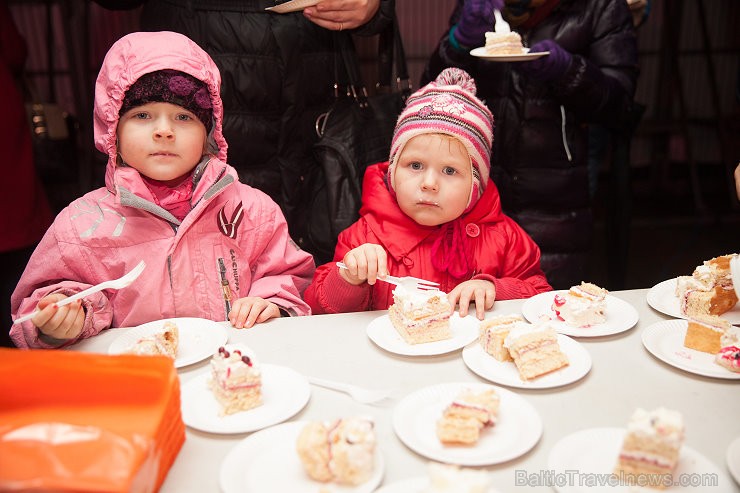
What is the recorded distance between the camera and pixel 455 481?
2.95 ft

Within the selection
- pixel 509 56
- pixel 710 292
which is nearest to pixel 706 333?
pixel 710 292

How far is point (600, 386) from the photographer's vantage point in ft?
4.35

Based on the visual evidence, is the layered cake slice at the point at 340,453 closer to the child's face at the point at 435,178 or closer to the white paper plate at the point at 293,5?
the child's face at the point at 435,178

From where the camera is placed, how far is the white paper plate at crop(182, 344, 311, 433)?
1.20 m

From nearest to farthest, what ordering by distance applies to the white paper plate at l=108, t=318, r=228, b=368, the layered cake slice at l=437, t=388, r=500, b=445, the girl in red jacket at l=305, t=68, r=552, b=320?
the layered cake slice at l=437, t=388, r=500, b=445, the white paper plate at l=108, t=318, r=228, b=368, the girl in red jacket at l=305, t=68, r=552, b=320

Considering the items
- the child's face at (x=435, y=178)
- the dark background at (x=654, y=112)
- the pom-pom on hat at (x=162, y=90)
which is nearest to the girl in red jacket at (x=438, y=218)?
the child's face at (x=435, y=178)

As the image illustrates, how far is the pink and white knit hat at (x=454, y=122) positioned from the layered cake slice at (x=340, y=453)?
1.16 meters

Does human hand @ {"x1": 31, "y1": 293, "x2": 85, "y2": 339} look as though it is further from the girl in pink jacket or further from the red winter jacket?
the red winter jacket

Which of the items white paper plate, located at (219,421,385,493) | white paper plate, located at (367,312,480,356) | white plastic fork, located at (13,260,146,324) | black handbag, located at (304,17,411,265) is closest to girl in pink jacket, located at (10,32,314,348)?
white plastic fork, located at (13,260,146,324)

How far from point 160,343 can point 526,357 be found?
2.78 ft

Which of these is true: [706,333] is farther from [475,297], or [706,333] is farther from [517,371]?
[475,297]

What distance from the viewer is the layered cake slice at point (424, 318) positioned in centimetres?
153

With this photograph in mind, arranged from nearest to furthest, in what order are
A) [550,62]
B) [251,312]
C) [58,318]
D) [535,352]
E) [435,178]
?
[535,352] < [58,318] < [251,312] < [435,178] < [550,62]

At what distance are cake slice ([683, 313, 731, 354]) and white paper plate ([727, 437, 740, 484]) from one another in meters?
0.36
